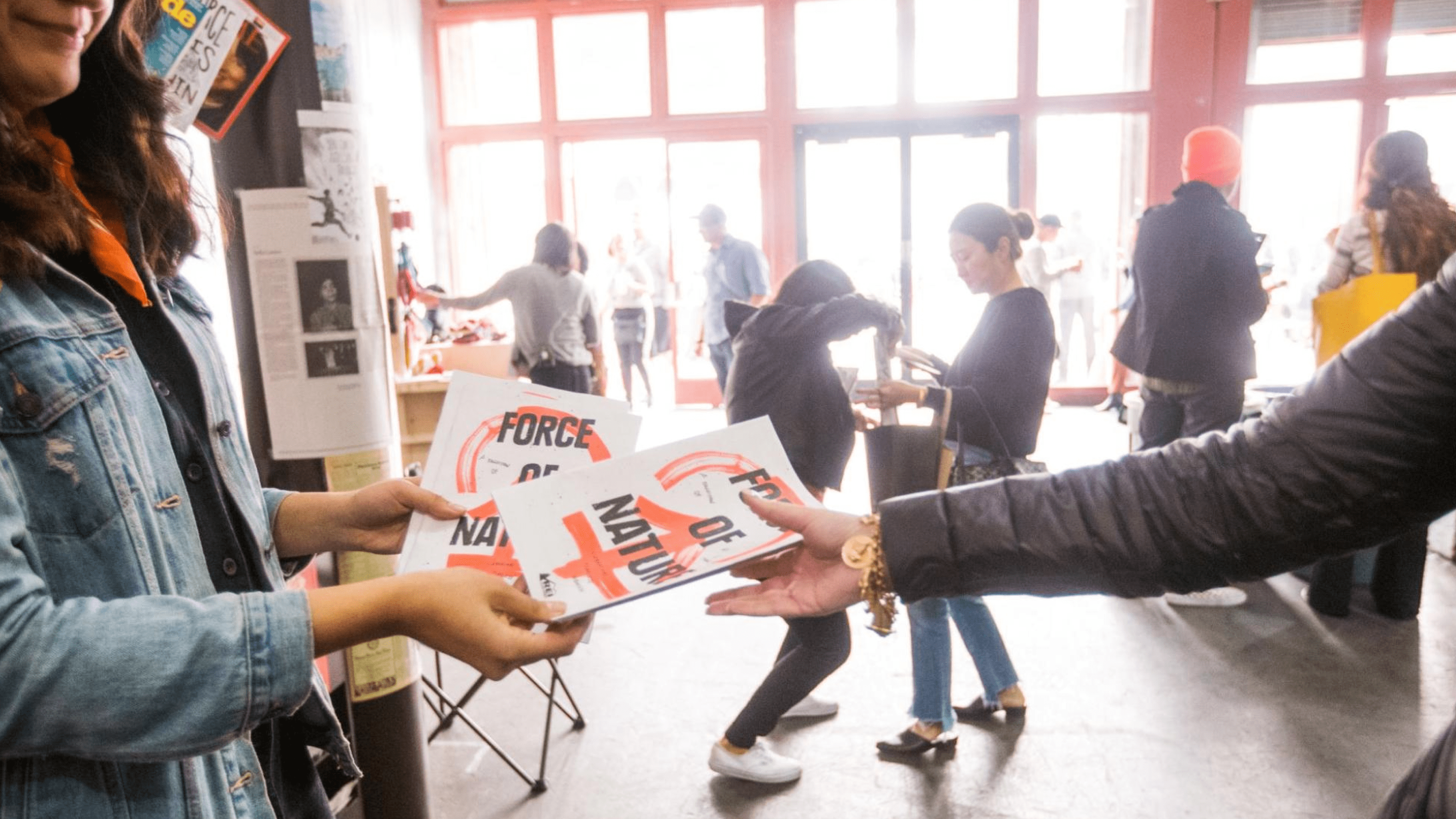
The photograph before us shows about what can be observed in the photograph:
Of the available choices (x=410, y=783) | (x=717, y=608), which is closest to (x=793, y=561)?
(x=717, y=608)

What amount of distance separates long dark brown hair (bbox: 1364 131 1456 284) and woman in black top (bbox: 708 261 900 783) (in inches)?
81.0

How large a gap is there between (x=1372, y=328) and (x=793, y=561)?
748mm

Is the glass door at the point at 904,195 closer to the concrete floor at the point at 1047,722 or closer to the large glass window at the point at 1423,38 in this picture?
the large glass window at the point at 1423,38

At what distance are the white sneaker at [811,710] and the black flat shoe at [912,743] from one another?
0.82 ft

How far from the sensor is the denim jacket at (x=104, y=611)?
716 millimetres

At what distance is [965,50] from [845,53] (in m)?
1.04

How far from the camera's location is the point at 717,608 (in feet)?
4.29

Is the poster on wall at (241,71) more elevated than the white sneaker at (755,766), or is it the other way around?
the poster on wall at (241,71)

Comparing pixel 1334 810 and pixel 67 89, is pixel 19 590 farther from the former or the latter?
pixel 1334 810

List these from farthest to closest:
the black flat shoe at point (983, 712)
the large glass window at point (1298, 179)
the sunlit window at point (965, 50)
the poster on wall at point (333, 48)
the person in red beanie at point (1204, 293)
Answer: the sunlit window at point (965, 50)
the large glass window at point (1298, 179)
the person in red beanie at point (1204, 293)
the black flat shoe at point (983, 712)
the poster on wall at point (333, 48)

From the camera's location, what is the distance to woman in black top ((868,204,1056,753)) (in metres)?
2.62

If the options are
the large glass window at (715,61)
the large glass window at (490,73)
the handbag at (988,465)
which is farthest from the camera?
the large glass window at (490,73)

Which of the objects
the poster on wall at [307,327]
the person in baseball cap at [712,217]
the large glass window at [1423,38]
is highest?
the large glass window at [1423,38]

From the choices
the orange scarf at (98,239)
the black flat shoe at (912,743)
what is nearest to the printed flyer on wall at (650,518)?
the orange scarf at (98,239)
